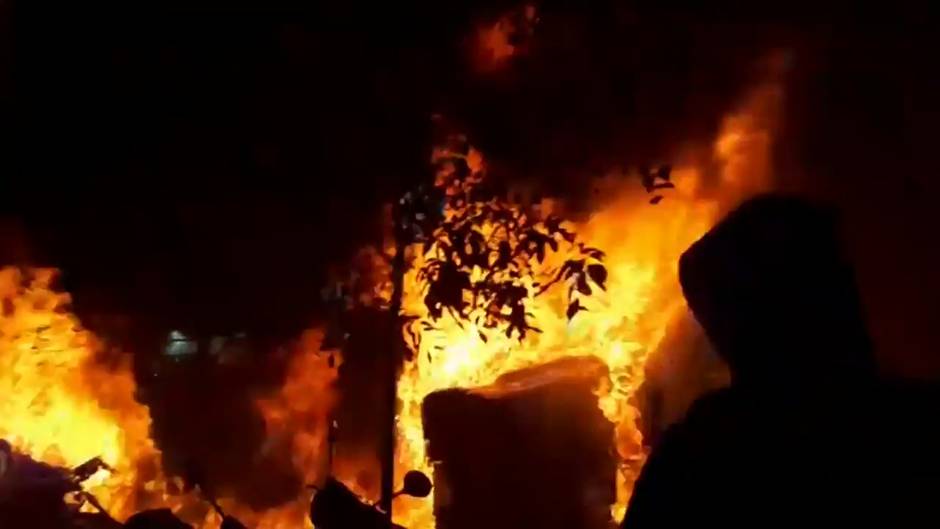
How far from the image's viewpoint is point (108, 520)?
15.6 feet

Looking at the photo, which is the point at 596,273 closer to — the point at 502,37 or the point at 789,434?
the point at 502,37

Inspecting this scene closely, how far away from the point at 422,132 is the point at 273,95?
1.17 meters

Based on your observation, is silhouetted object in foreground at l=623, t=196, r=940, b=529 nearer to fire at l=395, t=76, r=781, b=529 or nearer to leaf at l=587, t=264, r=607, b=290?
leaf at l=587, t=264, r=607, b=290

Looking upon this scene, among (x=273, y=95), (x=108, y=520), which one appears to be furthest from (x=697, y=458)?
(x=273, y=95)

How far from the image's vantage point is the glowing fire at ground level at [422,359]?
7164 millimetres

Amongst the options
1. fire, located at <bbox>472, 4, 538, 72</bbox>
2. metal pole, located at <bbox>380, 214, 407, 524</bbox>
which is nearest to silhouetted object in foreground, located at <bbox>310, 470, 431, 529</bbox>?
metal pole, located at <bbox>380, 214, 407, 524</bbox>

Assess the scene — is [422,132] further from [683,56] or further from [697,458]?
[697,458]

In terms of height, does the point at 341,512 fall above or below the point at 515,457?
below

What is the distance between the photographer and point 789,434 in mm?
1946

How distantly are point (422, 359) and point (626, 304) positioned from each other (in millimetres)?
1594

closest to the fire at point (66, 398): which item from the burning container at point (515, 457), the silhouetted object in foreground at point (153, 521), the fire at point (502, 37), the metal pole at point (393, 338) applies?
the burning container at point (515, 457)

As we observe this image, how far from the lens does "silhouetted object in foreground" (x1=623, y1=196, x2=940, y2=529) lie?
1.89 m

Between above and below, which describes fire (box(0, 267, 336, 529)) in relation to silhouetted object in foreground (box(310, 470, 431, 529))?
above

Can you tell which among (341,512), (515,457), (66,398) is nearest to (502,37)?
(515,457)
